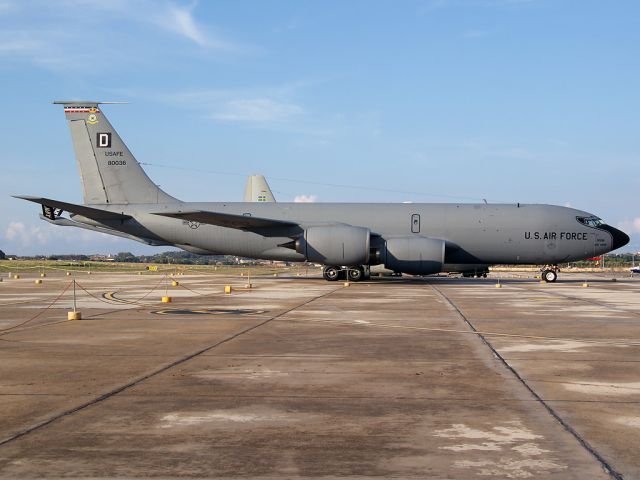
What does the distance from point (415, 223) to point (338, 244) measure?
185 inches

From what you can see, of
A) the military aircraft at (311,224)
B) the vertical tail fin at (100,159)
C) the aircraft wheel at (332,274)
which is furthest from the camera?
the aircraft wheel at (332,274)

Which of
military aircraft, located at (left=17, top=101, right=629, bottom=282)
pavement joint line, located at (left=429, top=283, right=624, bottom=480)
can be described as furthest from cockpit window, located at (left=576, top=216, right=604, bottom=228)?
pavement joint line, located at (left=429, top=283, right=624, bottom=480)

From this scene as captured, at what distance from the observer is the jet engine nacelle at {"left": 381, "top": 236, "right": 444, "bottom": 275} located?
35000 millimetres

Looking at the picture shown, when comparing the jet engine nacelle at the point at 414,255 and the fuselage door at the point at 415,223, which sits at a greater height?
the fuselage door at the point at 415,223

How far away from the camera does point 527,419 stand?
6.70 metres

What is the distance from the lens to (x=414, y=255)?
35062mm

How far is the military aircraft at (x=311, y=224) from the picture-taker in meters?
36.0

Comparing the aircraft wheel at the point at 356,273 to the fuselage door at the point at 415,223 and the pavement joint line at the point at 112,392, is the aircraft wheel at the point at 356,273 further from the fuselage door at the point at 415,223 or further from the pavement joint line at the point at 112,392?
the pavement joint line at the point at 112,392

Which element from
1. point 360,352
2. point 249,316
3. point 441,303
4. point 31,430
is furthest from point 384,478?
point 441,303

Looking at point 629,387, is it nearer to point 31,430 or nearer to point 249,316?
point 31,430

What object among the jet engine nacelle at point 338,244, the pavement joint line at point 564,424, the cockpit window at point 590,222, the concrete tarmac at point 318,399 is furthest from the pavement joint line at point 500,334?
the cockpit window at point 590,222

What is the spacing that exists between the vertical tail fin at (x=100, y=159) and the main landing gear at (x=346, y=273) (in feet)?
36.7

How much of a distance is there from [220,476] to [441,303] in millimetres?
18518

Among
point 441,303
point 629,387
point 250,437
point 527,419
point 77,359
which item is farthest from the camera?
point 441,303
